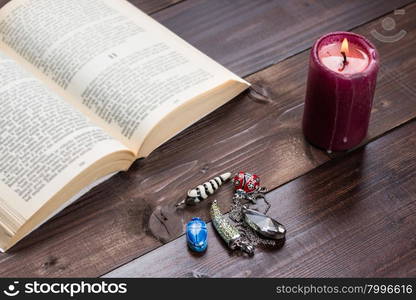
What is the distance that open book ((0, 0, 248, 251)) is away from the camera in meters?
0.95

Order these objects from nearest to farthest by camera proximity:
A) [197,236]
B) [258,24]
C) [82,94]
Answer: [197,236], [82,94], [258,24]

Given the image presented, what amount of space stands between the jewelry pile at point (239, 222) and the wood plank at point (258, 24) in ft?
0.75

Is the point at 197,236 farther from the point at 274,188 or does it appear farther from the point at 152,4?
the point at 152,4

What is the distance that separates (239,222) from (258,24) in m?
0.39

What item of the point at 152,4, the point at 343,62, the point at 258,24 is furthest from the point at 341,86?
the point at 152,4

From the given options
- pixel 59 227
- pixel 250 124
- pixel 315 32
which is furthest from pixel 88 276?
pixel 315 32

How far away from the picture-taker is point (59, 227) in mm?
954

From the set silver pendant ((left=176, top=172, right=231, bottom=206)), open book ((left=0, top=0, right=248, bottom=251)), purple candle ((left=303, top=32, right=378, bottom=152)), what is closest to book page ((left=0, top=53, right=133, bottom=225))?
open book ((left=0, top=0, right=248, bottom=251))

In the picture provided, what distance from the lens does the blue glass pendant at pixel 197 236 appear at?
906mm

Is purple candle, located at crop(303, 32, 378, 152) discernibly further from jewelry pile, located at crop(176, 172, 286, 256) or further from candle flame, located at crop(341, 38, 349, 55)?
jewelry pile, located at crop(176, 172, 286, 256)

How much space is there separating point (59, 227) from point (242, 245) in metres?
0.24

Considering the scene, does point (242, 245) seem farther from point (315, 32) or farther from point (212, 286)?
point (315, 32)

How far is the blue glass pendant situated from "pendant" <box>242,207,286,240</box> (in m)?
0.06

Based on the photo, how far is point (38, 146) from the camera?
0.98 metres
